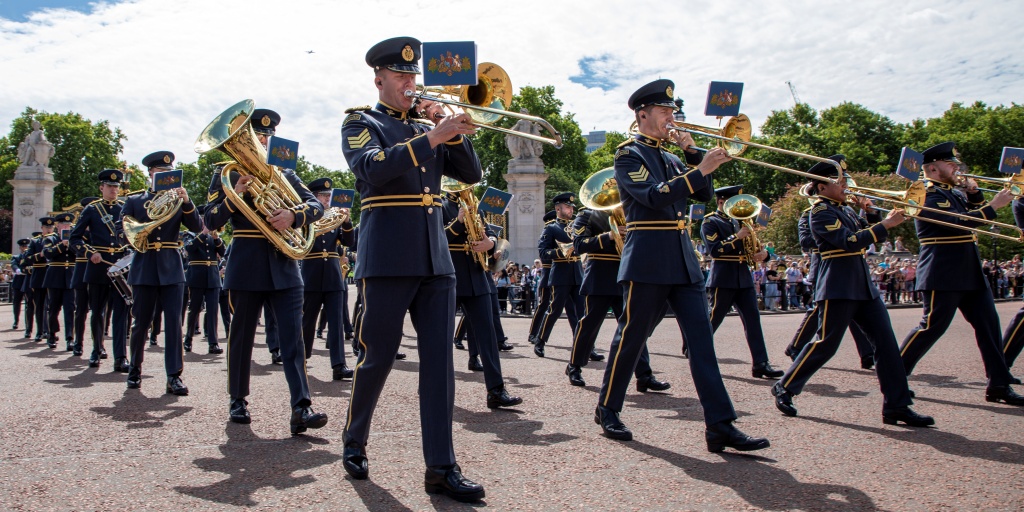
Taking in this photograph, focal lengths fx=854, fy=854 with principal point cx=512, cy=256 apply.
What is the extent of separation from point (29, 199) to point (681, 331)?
113 feet

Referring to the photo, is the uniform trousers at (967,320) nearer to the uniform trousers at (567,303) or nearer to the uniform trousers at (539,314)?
the uniform trousers at (567,303)

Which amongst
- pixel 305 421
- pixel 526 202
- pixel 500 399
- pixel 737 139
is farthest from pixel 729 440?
pixel 526 202

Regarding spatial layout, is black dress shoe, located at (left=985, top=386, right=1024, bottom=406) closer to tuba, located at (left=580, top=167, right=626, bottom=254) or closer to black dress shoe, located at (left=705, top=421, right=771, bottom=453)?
black dress shoe, located at (left=705, top=421, right=771, bottom=453)

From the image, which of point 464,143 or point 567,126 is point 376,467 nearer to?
point 464,143

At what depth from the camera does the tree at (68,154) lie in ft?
208

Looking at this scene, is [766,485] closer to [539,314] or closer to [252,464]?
[252,464]

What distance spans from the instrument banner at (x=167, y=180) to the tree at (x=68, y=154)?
60172mm

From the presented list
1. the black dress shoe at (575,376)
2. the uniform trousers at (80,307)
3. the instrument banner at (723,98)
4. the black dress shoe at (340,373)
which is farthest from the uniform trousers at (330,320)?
the instrument banner at (723,98)

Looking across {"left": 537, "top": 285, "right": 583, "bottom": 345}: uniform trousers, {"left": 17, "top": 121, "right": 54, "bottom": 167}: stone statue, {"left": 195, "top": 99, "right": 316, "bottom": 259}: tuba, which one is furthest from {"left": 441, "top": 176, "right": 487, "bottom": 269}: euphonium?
{"left": 17, "top": 121, "right": 54, "bottom": 167}: stone statue

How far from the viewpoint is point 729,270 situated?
10055 mm

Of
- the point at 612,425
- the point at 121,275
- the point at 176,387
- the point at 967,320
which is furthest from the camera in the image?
the point at 121,275

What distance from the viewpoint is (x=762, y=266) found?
85.7 feet

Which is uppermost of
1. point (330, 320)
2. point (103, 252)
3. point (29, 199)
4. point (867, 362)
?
point (29, 199)

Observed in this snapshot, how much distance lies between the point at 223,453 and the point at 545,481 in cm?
218
